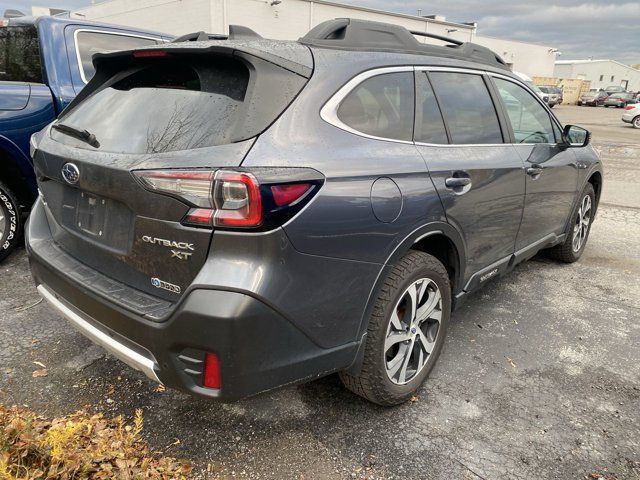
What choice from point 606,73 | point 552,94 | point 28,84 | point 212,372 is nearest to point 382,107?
point 212,372

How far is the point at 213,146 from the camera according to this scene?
183 cm

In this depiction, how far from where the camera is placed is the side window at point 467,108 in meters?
2.79

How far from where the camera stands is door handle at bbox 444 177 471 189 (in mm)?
2544

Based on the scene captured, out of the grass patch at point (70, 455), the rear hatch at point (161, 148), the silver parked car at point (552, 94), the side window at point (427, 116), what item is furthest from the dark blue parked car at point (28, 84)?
the silver parked car at point (552, 94)

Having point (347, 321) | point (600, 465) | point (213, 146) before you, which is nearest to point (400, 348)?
point (347, 321)

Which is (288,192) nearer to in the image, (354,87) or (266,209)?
(266,209)

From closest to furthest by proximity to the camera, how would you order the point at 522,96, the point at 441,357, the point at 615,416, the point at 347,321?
the point at 347,321 < the point at 615,416 < the point at 441,357 < the point at 522,96

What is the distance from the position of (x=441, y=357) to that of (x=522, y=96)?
2.06 meters

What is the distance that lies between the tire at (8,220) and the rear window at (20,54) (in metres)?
0.92

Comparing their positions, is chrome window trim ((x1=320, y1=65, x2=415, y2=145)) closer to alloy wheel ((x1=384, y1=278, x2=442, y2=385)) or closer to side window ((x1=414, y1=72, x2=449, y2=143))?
Answer: side window ((x1=414, y1=72, x2=449, y2=143))

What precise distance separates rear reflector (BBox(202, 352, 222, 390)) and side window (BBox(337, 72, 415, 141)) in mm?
1095

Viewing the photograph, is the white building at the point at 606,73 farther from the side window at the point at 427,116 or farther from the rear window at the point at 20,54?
the side window at the point at 427,116

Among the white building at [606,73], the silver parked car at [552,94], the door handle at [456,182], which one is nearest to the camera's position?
the door handle at [456,182]

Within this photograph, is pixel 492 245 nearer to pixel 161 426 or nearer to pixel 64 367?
pixel 161 426
